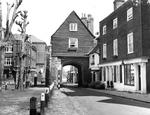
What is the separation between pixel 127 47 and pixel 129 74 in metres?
2.70

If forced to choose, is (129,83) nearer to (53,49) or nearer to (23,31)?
(23,31)

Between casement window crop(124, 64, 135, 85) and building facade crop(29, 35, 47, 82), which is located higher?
building facade crop(29, 35, 47, 82)

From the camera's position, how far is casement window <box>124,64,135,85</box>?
71.3 feet

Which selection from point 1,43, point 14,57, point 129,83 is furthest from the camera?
point 14,57

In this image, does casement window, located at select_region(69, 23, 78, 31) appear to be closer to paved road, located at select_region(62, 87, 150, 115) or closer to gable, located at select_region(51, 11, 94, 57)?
gable, located at select_region(51, 11, 94, 57)

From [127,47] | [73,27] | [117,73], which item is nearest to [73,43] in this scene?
[73,27]

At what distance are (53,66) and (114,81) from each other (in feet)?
29.3

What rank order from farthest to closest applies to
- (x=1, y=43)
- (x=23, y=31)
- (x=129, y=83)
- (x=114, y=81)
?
1. (x=114, y=81)
2. (x=23, y=31)
3. (x=129, y=83)
4. (x=1, y=43)

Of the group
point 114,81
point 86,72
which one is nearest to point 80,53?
point 86,72

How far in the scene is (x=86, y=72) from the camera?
39.0 metres

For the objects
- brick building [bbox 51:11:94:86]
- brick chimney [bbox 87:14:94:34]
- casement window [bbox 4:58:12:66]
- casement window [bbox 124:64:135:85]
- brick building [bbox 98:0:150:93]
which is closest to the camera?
brick building [bbox 98:0:150:93]

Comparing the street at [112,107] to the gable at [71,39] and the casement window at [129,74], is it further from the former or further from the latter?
the gable at [71,39]

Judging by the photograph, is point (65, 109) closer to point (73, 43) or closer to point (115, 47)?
point (115, 47)

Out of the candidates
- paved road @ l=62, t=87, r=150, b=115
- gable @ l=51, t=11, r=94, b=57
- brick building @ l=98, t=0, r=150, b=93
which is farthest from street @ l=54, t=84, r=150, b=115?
gable @ l=51, t=11, r=94, b=57
